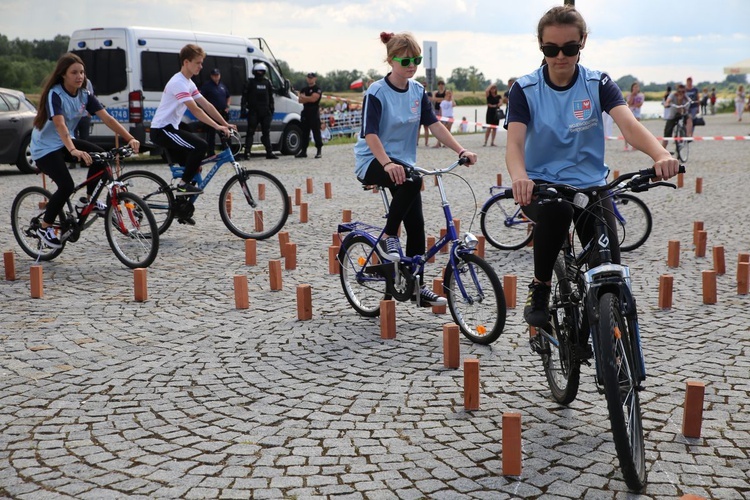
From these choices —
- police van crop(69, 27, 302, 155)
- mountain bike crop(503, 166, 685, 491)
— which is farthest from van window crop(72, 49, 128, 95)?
mountain bike crop(503, 166, 685, 491)

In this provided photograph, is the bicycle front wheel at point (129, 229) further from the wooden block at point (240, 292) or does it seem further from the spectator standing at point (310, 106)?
the spectator standing at point (310, 106)

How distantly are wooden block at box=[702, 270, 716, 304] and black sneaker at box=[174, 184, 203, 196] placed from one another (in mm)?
5756

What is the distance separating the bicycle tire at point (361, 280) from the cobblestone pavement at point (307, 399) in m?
0.13

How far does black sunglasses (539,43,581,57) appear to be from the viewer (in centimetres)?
407

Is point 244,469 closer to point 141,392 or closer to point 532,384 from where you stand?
point 141,392

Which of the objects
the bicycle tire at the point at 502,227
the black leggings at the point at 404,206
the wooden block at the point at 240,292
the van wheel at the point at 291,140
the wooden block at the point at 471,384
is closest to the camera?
the wooden block at the point at 471,384

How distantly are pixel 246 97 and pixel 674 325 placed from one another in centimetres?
1581

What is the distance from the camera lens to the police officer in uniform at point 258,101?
803 inches

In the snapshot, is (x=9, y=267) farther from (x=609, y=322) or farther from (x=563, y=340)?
(x=609, y=322)

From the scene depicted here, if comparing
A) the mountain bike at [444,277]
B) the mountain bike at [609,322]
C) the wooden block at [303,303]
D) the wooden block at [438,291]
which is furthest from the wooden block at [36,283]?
the mountain bike at [609,322]

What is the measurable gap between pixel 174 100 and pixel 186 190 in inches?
41.2

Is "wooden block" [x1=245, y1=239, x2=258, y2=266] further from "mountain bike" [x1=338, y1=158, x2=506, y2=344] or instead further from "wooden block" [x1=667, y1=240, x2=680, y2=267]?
"wooden block" [x1=667, y1=240, x2=680, y2=267]

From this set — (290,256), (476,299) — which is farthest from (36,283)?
(476,299)

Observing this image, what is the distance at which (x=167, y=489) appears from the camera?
3.69m
